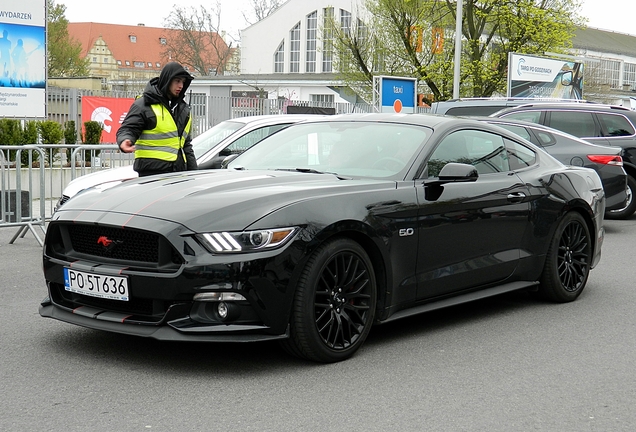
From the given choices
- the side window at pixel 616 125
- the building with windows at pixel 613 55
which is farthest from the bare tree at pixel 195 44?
the side window at pixel 616 125

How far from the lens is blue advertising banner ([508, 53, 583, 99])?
93.5 ft

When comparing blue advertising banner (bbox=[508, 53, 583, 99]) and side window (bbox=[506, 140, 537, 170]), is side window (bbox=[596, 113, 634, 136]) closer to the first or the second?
side window (bbox=[506, 140, 537, 170])

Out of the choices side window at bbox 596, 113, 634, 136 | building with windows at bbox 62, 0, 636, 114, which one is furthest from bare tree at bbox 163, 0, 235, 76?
side window at bbox 596, 113, 634, 136

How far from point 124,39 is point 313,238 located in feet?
491

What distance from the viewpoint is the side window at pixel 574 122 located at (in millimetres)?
14633

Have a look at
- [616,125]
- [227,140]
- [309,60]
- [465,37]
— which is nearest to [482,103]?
[616,125]

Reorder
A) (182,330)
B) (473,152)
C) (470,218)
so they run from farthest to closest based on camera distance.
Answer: (473,152)
(470,218)
(182,330)

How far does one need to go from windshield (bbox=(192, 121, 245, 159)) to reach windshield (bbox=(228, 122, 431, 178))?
3762mm

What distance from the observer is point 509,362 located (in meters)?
5.39

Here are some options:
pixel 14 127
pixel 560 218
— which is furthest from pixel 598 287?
pixel 14 127

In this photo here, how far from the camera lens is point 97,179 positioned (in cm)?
945

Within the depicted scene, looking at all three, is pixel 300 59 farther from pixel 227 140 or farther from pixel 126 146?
pixel 126 146

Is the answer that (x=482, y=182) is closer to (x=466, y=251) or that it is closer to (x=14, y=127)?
(x=466, y=251)

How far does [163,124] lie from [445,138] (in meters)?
2.79
